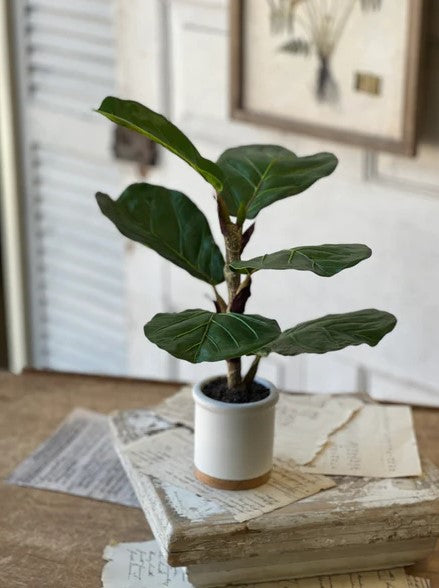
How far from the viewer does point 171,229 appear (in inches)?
46.4

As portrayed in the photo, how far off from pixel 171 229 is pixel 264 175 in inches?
4.7

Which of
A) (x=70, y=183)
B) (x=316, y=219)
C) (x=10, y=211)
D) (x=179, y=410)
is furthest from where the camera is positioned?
(x=10, y=211)

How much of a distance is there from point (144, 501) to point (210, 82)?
1350 mm

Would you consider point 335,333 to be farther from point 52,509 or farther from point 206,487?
point 52,509

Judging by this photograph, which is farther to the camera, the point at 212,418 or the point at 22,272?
the point at 22,272

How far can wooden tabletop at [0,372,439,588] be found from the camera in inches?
45.5

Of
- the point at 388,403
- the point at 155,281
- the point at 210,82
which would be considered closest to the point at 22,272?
the point at 155,281

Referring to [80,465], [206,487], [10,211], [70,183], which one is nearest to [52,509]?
[80,465]

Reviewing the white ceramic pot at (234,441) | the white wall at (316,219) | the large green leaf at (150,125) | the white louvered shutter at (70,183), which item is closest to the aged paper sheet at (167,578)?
the white ceramic pot at (234,441)

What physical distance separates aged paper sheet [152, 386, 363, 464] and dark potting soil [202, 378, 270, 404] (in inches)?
4.3

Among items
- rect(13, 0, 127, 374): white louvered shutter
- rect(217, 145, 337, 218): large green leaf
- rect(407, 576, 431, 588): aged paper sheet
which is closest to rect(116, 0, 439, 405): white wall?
rect(13, 0, 127, 374): white louvered shutter

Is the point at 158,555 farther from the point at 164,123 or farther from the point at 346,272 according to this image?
the point at 346,272

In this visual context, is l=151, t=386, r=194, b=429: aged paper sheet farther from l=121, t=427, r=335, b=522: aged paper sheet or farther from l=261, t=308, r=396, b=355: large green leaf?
l=261, t=308, r=396, b=355: large green leaf

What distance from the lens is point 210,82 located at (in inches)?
91.2
